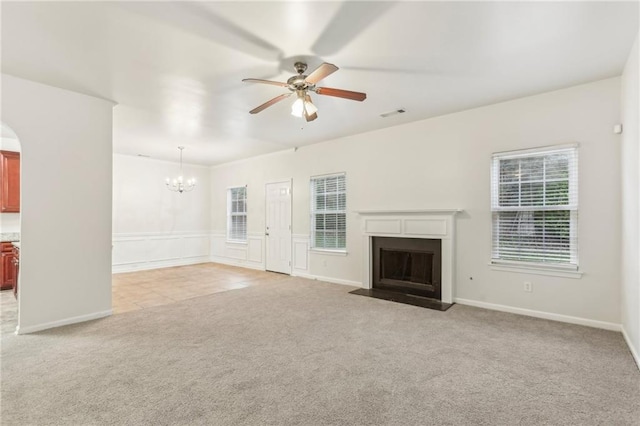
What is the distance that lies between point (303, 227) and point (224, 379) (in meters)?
4.40

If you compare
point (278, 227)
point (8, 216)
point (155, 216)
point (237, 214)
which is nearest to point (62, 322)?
Result: point (8, 216)

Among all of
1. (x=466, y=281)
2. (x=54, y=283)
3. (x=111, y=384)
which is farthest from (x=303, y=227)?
(x=111, y=384)

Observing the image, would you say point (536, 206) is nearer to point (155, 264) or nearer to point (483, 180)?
point (483, 180)

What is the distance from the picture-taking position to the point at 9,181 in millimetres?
5594

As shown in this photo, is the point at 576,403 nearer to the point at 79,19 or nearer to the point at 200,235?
the point at 79,19

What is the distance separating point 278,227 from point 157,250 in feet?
10.9

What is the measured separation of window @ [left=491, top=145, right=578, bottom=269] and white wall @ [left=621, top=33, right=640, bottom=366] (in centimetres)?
50

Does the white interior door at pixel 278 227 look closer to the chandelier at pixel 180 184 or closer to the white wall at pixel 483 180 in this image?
the white wall at pixel 483 180

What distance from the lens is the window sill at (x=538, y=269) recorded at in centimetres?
367

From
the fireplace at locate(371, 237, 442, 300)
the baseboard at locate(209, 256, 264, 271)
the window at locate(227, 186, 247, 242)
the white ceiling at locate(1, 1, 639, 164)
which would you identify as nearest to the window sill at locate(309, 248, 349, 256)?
the fireplace at locate(371, 237, 442, 300)

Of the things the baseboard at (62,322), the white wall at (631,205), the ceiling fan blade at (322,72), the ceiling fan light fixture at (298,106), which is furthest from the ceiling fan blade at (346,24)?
the baseboard at (62,322)

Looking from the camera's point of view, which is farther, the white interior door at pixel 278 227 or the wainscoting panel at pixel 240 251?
the wainscoting panel at pixel 240 251

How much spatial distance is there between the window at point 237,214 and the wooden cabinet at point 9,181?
13.9 feet

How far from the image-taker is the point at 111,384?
2.35 m
